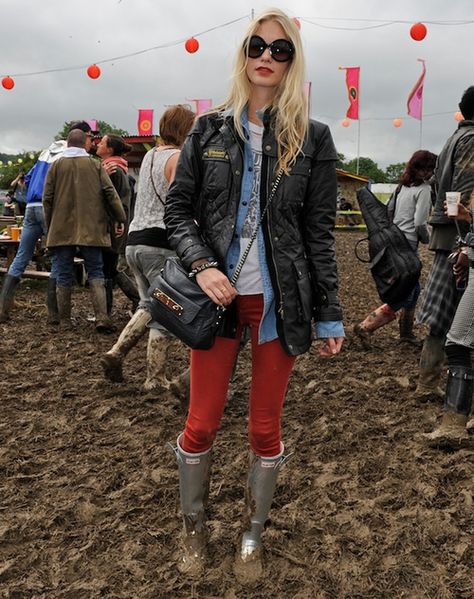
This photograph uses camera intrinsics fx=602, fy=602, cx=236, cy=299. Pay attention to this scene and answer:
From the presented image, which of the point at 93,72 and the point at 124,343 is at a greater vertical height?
the point at 93,72

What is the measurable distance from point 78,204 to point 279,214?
4300 millimetres

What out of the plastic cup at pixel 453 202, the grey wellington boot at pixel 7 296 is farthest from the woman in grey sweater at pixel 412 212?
the grey wellington boot at pixel 7 296

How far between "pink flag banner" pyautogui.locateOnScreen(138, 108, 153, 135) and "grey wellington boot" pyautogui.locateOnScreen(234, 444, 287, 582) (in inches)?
966

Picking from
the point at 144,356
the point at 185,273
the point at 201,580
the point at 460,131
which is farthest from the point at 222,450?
the point at 460,131

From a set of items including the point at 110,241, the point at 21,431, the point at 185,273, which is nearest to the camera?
the point at 185,273

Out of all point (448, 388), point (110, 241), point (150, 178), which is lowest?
point (448, 388)

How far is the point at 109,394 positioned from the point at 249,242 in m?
2.66

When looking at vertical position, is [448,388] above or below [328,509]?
above

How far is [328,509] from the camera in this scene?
9.30 feet

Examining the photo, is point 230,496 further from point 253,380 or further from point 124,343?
point 124,343

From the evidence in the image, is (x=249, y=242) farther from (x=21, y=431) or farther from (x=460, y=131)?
(x=460, y=131)

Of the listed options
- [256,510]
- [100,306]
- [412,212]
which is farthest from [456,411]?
[100,306]

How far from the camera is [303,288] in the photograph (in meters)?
2.16

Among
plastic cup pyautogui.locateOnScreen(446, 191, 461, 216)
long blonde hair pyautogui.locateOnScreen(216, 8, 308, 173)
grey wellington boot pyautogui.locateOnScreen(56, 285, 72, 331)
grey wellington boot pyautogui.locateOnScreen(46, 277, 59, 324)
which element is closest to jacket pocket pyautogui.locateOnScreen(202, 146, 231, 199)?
long blonde hair pyautogui.locateOnScreen(216, 8, 308, 173)
